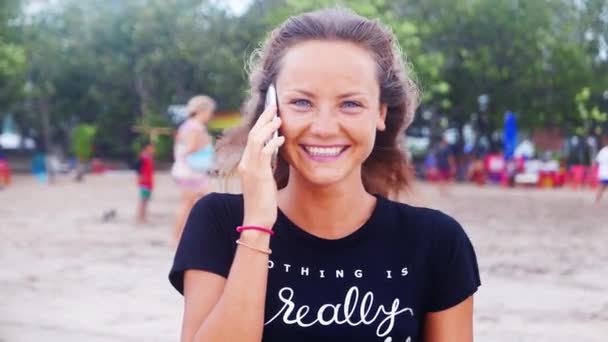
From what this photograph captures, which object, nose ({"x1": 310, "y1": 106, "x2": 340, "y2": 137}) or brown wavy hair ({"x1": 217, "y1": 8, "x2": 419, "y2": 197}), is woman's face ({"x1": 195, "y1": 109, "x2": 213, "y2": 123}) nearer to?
brown wavy hair ({"x1": 217, "y1": 8, "x2": 419, "y2": 197})

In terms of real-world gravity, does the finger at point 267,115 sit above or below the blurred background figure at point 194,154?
above

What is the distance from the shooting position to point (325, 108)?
215cm

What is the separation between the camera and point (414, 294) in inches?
87.2

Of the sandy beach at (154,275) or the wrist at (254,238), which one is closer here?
the wrist at (254,238)

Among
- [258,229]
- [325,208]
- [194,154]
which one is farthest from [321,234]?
[194,154]

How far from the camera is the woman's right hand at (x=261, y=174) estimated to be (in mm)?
2102

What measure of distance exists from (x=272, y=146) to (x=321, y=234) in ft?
0.95

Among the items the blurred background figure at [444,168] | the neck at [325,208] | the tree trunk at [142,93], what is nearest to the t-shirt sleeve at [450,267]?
the neck at [325,208]

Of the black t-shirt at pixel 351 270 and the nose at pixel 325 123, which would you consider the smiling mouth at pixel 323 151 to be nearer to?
the nose at pixel 325 123

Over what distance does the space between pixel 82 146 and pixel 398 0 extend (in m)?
14.0

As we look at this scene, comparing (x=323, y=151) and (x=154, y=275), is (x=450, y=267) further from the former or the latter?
(x=154, y=275)

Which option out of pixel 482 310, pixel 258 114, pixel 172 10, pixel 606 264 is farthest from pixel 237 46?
pixel 258 114

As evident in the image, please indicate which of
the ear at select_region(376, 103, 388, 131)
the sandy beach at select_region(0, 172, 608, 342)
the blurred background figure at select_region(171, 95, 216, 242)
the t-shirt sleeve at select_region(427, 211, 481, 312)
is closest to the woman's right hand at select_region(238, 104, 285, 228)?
the ear at select_region(376, 103, 388, 131)

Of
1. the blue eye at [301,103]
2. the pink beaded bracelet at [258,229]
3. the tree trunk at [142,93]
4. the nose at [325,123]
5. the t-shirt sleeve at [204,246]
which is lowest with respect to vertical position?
the tree trunk at [142,93]
